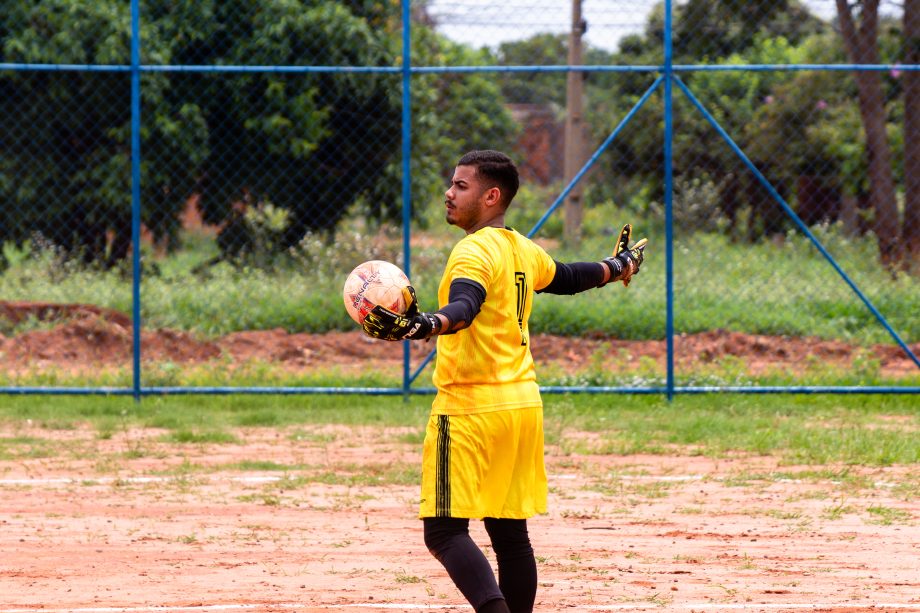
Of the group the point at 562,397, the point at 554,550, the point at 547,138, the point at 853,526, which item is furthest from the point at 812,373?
the point at 547,138

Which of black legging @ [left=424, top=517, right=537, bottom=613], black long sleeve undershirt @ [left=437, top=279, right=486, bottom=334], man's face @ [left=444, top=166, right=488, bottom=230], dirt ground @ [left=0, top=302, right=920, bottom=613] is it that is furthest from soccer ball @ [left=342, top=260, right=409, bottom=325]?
dirt ground @ [left=0, top=302, right=920, bottom=613]

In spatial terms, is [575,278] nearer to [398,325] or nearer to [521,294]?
[521,294]

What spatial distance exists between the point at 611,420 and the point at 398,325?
6043 mm

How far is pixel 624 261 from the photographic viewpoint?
4.88 m

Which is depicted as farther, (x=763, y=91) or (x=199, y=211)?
(x=763, y=91)

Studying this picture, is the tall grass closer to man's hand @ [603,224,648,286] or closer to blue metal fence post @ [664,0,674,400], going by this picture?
blue metal fence post @ [664,0,674,400]

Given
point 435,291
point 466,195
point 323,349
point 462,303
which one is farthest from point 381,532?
point 323,349

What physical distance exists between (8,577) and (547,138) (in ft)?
102

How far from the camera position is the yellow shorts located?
4172 millimetres

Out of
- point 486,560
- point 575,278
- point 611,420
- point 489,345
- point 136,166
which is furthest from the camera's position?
point 136,166

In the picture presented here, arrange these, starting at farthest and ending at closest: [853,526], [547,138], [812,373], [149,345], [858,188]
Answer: [547,138]
[858,188]
[149,345]
[812,373]
[853,526]

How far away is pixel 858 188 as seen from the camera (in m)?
18.9

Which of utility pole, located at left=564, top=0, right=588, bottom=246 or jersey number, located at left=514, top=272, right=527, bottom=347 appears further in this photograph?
utility pole, located at left=564, top=0, right=588, bottom=246

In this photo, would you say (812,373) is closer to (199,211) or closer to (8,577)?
(199,211)
